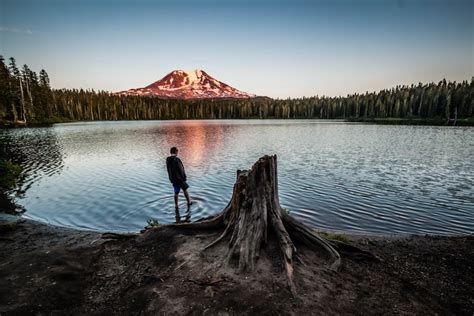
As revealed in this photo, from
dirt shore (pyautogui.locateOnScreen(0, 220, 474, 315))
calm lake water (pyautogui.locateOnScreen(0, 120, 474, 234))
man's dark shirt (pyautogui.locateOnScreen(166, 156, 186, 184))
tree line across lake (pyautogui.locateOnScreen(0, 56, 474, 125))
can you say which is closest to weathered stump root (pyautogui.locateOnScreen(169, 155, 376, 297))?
dirt shore (pyautogui.locateOnScreen(0, 220, 474, 315))

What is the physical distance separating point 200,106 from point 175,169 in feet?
559

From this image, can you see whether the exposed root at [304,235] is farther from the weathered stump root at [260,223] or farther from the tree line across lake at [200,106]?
the tree line across lake at [200,106]

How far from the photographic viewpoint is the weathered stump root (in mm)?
5754

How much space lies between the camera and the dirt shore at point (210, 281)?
444 cm

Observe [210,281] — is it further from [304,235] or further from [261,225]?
[304,235]

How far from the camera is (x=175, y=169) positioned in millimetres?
11117

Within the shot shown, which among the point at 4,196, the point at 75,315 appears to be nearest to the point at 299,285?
the point at 75,315

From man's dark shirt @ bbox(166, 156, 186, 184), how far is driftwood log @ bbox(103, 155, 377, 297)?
4.79 meters

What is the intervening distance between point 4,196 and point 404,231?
1943cm

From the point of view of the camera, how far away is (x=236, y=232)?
6.21 m

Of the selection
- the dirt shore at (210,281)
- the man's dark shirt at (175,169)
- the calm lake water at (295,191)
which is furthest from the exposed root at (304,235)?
the man's dark shirt at (175,169)

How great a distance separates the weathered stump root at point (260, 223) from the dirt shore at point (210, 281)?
11.8 inches

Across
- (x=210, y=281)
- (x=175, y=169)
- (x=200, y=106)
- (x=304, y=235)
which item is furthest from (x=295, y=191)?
(x=200, y=106)

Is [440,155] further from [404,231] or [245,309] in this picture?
[245,309]
